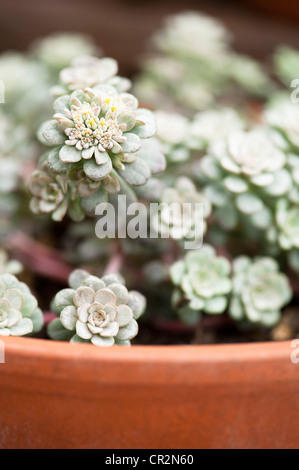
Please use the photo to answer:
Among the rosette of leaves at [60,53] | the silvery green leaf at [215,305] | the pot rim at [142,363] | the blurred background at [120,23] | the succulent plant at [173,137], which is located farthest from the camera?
the blurred background at [120,23]

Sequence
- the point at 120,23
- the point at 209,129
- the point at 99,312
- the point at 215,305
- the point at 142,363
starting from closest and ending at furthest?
the point at 142,363 < the point at 99,312 < the point at 215,305 < the point at 209,129 < the point at 120,23

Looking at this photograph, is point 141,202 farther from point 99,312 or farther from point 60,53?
point 60,53

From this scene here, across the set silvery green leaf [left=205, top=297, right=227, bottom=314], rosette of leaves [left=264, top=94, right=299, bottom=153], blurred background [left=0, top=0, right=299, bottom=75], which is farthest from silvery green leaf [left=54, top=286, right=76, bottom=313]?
blurred background [left=0, top=0, right=299, bottom=75]

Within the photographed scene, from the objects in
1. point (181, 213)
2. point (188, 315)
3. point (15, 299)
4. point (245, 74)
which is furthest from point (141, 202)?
point (245, 74)

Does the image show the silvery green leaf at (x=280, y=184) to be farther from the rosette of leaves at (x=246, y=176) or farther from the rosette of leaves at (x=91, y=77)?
the rosette of leaves at (x=91, y=77)

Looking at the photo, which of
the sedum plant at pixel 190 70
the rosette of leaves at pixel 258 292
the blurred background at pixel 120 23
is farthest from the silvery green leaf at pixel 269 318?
the blurred background at pixel 120 23

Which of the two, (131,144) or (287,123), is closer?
(131,144)

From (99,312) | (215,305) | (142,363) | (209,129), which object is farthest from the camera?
(209,129)
